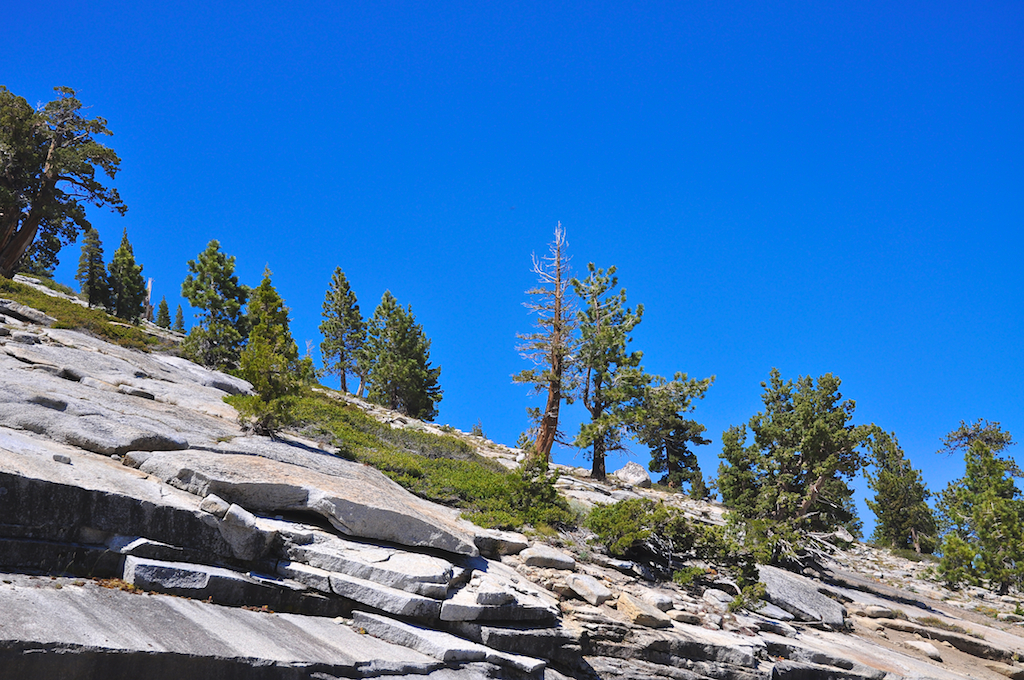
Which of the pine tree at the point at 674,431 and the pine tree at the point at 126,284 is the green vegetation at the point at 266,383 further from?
the pine tree at the point at 126,284

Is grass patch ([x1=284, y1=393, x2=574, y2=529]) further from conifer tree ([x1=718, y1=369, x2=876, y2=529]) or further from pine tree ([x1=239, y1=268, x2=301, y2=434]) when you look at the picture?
conifer tree ([x1=718, y1=369, x2=876, y2=529])

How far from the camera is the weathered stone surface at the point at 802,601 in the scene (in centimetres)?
1650

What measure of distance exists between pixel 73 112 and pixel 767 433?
137 ft

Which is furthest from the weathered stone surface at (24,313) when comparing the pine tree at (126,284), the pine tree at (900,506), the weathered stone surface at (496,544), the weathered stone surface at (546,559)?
the pine tree at (900,506)

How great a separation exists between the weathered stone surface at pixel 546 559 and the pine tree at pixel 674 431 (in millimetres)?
22282

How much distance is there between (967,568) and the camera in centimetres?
2802

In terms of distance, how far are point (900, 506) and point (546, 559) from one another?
42157 millimetres

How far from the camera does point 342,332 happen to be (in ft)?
173

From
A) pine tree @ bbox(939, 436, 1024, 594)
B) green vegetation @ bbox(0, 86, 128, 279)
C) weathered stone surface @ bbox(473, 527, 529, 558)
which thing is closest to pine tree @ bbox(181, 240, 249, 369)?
green vegetation @ bbox(0, 86, 128, 279)

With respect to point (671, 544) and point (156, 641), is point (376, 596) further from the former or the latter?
point (671, 544)

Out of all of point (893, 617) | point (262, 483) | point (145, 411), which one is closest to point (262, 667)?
point (262, 483)

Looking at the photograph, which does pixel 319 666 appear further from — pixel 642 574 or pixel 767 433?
pixel 767 433

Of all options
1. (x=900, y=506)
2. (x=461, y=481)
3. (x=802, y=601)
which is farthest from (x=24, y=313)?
(x=900, y=506)

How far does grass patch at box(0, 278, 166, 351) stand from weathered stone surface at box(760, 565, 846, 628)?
25093 mm
